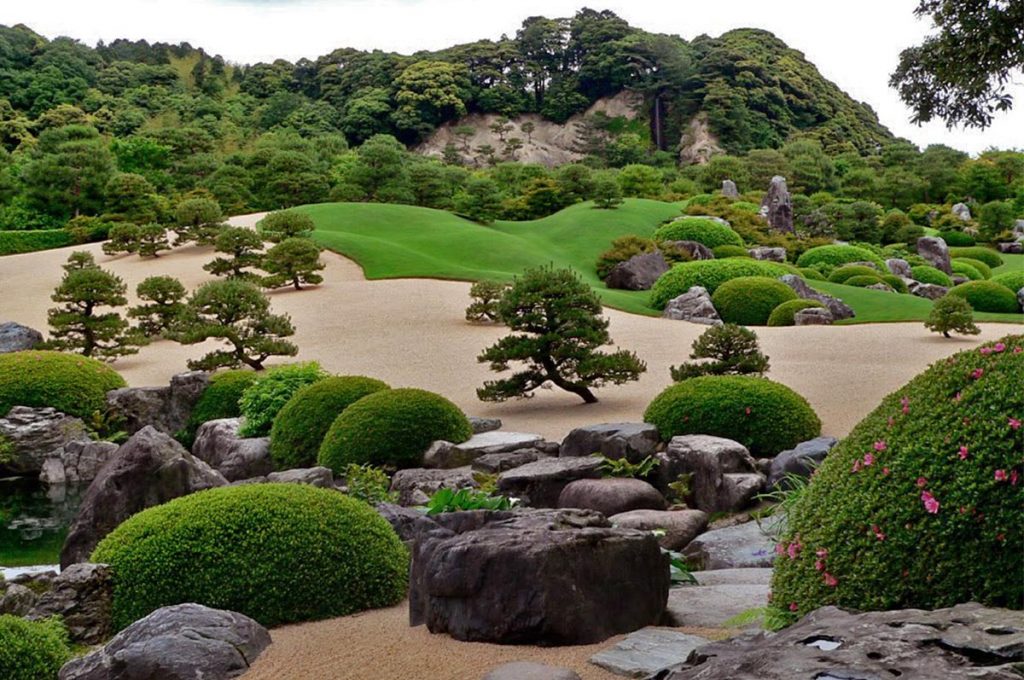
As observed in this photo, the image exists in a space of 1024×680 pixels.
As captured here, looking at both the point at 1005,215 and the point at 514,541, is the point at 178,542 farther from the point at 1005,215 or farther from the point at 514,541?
the point at 1005,215

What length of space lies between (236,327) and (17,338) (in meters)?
4.80

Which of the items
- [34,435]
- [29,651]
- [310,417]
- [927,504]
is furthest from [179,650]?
[34,435]

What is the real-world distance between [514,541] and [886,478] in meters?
1.67

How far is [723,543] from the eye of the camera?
6.73m

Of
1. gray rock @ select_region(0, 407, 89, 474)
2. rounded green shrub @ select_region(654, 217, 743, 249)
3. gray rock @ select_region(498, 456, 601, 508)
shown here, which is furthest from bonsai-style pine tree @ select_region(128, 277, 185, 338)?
→ rounded green shrub @ select_region(654, 217, 743, 249)

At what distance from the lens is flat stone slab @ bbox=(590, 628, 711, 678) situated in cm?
379

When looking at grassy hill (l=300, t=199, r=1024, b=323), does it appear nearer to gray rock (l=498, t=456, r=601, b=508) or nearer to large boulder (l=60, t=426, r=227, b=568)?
gray rock (l=498, t=456, r=601, b=508)

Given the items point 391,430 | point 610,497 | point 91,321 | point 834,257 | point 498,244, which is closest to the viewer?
point 610,497

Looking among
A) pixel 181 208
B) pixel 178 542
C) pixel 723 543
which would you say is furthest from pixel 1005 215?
pixel 178 542

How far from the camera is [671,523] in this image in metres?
7.20

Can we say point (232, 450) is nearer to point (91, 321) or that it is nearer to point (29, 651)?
point (29, 651)

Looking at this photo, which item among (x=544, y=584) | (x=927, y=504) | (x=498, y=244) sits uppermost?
(x=498, y=244)

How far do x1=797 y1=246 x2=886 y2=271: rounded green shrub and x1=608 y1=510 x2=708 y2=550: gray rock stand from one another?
76.3ft

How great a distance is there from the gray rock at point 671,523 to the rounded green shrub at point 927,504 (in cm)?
349
